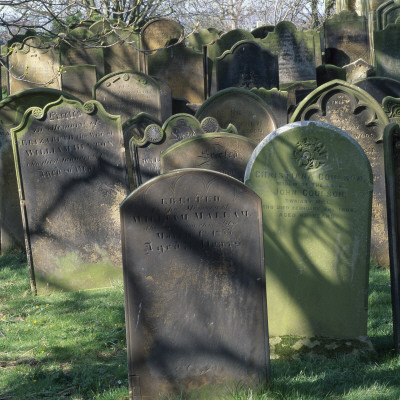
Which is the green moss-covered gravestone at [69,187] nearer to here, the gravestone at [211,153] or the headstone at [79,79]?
the gravestone at [211,153]

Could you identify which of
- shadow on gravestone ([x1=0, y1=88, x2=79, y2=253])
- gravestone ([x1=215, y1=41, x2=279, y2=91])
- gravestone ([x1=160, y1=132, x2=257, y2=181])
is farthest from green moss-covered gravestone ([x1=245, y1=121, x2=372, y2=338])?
gravestone ([x1=215, y1=41, x2=279, y2=91])

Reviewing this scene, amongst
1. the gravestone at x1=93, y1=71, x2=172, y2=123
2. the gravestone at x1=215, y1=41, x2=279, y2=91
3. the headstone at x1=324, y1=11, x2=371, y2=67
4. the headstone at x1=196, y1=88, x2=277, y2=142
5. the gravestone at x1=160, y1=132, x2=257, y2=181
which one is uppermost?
the headstone at x1=324, y1=11, x2=371, y2=67

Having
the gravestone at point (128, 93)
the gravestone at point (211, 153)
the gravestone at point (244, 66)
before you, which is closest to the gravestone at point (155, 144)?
the gravestone at point (211, 153)

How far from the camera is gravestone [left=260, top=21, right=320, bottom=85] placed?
1467 cm

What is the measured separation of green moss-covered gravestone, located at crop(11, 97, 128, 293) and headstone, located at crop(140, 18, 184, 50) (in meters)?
9.87

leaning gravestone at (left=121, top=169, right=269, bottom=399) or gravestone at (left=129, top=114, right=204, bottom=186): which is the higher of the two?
gravestone at (left=129, top=114, right=204, bottom=186)

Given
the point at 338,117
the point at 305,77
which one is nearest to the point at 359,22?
the point at 305,77

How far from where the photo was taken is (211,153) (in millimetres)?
6312

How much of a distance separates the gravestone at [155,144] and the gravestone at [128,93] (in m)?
2.96

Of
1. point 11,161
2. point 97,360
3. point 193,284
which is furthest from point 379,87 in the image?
point 193,284

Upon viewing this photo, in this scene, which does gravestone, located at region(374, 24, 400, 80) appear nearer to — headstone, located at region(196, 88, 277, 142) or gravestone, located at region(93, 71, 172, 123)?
gravestone, located at region(93, 71, 172, 123)

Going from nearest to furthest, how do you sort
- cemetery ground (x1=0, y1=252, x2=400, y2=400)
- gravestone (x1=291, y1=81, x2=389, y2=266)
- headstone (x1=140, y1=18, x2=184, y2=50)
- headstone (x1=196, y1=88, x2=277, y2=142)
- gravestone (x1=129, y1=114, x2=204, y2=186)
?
cemetery ground (x1=0, y1=252, x2=400, y2=400) < gravestone (x1=291, y1=81, x2=389, y2=266) < gravestone (x1=129, y1=114, x2=204, y2=186) < headstone (x1=196, y1=88, x2=277, y2=142) < headstone (x1=140, y1=18, x2=184, y2=50)

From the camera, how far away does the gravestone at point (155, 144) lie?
24.1 ft

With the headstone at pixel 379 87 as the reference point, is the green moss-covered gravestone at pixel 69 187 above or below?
below
